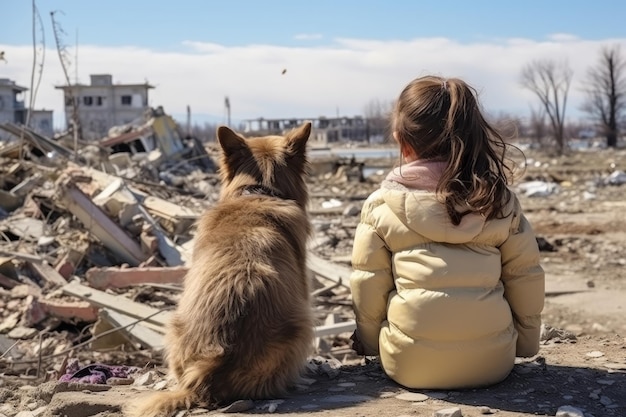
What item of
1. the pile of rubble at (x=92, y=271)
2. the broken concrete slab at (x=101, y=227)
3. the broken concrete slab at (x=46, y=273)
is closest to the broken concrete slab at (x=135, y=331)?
the pile of rubble at (x=92, y=271)

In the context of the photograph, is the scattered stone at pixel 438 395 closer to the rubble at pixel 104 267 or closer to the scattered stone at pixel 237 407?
the rubble at pixel 104 267

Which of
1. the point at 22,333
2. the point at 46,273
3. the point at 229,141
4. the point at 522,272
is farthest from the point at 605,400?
the point at 46,273

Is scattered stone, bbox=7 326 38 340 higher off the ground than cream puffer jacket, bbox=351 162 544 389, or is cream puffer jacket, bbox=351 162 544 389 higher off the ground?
cream puffer jacket, bbox=351 162 544 389

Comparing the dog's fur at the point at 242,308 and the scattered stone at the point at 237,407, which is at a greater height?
the dog's fur at the point at 242,308

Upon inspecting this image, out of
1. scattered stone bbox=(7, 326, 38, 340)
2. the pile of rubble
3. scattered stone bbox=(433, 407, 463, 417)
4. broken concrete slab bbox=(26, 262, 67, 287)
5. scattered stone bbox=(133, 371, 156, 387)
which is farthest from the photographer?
broken concrete slab bbox=(26, 262, 67, 287)

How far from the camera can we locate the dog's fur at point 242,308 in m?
3.81

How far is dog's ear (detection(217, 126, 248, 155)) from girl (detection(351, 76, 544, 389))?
0.95 meters

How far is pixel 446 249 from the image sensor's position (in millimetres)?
3834

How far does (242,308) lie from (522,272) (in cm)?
150

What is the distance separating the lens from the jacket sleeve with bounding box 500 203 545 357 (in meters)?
3.97

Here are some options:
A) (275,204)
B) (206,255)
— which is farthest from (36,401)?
(275,204)

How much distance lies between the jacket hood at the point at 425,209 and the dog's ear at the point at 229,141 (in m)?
1.03

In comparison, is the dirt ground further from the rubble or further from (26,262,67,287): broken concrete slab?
(26,262,67,287): broken concrete slab

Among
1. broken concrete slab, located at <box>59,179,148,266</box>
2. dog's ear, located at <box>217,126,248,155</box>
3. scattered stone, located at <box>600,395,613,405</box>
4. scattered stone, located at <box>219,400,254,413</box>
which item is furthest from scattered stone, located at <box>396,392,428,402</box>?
broken concrete slab, located at <box>59,179,148,266</box>
